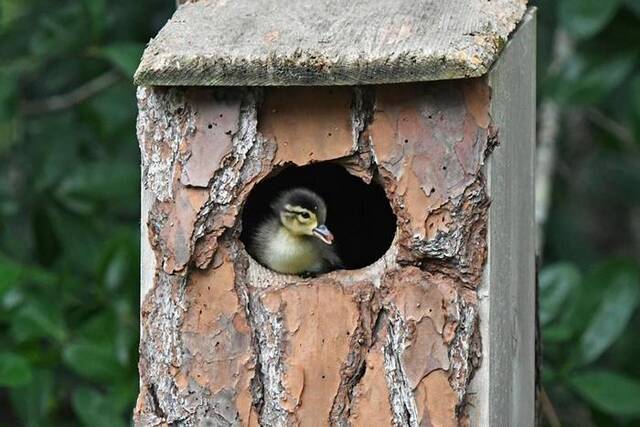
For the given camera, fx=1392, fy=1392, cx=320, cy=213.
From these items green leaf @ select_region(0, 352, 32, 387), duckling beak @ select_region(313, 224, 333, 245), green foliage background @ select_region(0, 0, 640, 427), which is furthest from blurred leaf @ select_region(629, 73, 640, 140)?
green leaf @ select_region(0, 352, 32, 387)

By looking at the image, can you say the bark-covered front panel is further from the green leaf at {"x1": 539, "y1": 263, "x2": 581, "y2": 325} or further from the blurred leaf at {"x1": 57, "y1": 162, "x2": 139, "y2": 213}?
the blurred leaf at {"x1": 57, "y1": 162, "x2": 139, "y2": 213}

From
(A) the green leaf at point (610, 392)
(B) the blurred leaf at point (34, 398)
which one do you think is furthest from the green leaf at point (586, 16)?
(B) the blurred leaf at point (34, 398)

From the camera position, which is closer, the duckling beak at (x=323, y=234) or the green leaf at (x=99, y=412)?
the duckling beak at (x=323, y=234)

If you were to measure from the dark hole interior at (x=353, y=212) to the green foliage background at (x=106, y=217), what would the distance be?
0.77m

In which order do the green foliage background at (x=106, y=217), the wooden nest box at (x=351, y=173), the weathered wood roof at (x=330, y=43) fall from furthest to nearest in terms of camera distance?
the green foliage background at (x=106, y=217), the wooden nest box at (x=351, y=173), the weathered wood roof at (x=330, y=43)

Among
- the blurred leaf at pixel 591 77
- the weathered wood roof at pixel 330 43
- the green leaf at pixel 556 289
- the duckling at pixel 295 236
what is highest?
the blurred leaf at pixel 591 77

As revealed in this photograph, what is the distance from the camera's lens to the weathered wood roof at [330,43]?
2.70 meters

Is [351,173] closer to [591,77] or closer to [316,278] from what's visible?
[316,278]

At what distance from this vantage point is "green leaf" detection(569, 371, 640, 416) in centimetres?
438

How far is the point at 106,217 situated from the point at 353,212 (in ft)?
5.09

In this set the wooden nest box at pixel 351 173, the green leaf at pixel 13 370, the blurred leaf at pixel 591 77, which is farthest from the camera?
the blurred leaf at pixel 591 77

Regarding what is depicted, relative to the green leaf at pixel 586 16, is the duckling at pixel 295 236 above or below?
below

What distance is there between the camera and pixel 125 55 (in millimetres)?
4641

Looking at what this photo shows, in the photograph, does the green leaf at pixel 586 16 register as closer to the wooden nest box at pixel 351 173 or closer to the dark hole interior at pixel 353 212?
the dark hole interior at pixel 353 212
